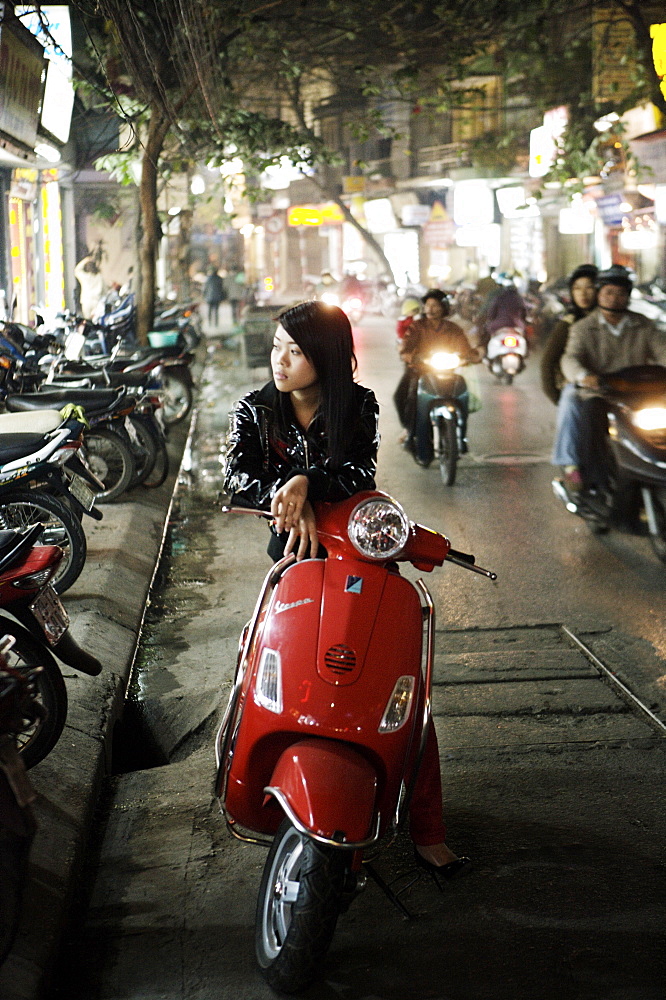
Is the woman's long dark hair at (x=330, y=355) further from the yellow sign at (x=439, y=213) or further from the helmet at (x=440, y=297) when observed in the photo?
the yellow sign at (x=439, y=213)

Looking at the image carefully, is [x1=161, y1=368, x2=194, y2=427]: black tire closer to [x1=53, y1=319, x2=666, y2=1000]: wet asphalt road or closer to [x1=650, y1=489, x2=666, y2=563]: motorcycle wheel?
[x1=53, y1=319, x2=666, y2=1000]: wet asphalt road

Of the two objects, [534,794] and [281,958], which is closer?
[281,958]

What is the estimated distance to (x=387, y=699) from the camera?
2734mm

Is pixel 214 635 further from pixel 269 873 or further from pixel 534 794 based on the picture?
pixel 269 873

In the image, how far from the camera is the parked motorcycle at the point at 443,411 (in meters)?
8.93

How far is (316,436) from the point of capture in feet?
10.7

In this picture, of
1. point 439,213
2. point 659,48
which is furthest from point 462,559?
point 439,213

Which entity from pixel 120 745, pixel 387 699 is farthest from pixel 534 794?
pixel 120 745

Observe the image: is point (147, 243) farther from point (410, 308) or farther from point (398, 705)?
point (398, 705)

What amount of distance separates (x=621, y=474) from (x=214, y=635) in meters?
2.71

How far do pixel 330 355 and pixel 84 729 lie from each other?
1.96m

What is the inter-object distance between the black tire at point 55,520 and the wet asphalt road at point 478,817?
563 mm

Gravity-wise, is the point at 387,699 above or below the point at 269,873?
above

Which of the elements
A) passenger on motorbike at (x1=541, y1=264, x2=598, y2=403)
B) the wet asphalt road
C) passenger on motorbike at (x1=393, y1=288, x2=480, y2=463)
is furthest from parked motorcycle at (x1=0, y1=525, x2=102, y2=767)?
passenger on motorbike at (x1=393, y1=288, x2=480, y2=463)
